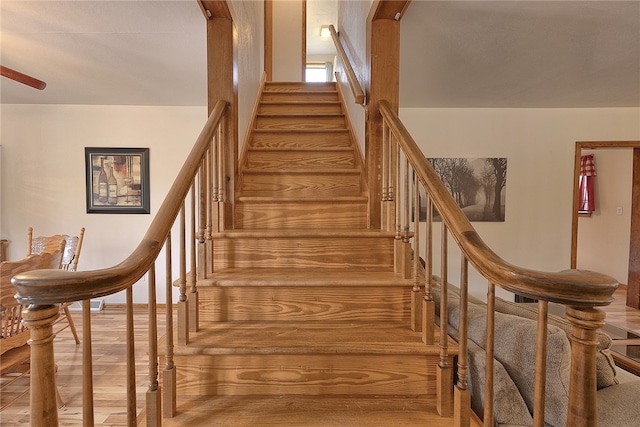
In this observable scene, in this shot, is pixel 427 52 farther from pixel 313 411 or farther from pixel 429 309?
pixel 313 411

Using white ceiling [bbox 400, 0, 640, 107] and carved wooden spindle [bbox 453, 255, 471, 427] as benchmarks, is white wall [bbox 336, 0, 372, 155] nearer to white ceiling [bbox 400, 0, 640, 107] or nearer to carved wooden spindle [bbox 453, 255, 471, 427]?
white ceiling [bbox 400, 0, 640, 107]

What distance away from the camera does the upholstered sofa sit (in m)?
1.00

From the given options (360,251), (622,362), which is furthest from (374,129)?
(622,362)

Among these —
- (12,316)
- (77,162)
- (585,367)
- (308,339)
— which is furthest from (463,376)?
(77,162)

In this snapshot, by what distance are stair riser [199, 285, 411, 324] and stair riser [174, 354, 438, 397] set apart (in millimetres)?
259

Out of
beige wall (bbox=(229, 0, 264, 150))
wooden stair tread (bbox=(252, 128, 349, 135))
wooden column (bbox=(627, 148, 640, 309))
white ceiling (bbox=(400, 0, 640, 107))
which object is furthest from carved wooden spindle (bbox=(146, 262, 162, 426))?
wooden column (bbox=(627, 148, 640, 309))

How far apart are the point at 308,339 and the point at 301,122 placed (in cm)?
216

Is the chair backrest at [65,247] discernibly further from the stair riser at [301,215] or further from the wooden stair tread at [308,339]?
the wooden stair tread at [308,339]

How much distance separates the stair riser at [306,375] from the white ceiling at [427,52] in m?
A: 1.99

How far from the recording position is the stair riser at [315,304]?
1584 mm

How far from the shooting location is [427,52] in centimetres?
258

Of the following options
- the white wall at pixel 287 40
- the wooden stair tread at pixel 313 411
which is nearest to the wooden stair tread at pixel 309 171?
the wooden stair tread at pixel 313 411

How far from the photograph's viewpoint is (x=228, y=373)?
135 cm

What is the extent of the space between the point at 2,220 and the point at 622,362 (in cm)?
601
